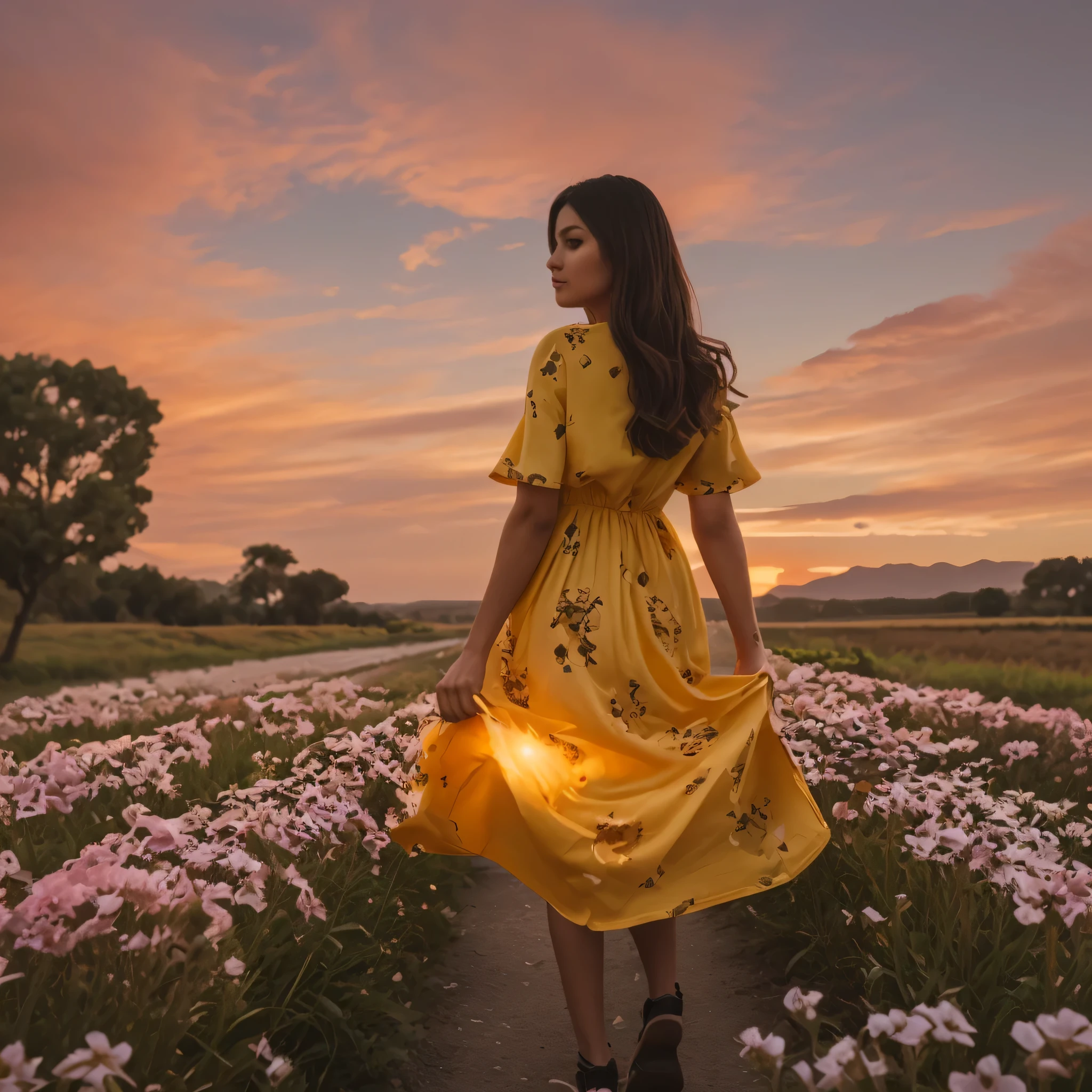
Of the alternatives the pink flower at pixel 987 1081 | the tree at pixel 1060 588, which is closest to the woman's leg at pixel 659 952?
the pink flower at pixel 987 1081

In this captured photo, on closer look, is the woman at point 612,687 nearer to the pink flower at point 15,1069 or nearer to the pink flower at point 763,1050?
the pink flower at point 763,1050

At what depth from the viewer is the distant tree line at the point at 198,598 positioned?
25.7 meters

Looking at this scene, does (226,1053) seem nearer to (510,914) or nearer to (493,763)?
(493,763)

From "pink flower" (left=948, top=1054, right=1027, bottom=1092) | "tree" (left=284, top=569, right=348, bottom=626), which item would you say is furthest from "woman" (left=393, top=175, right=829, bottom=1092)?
"tree" (left=284, top=569, right=348, bottom=626)

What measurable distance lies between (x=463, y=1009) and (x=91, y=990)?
81.7 inches

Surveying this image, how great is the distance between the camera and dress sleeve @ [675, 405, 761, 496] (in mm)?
3422

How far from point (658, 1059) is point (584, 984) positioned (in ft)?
1.25

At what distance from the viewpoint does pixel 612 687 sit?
312 centimetres

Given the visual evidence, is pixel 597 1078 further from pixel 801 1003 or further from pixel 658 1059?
pixel 801 1003

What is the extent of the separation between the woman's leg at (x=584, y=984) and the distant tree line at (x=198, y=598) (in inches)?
1003

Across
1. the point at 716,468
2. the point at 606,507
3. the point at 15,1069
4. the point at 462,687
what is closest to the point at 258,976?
the point at 15,1069

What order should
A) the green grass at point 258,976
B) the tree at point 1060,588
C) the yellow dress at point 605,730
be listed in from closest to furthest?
the green grass at point 258,976
the yellow dress at point 605,730
the tree at point 1060,588

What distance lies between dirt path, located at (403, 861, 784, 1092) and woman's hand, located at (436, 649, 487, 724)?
62.4 inches

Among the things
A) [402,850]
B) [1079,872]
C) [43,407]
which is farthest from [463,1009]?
[43,407]
